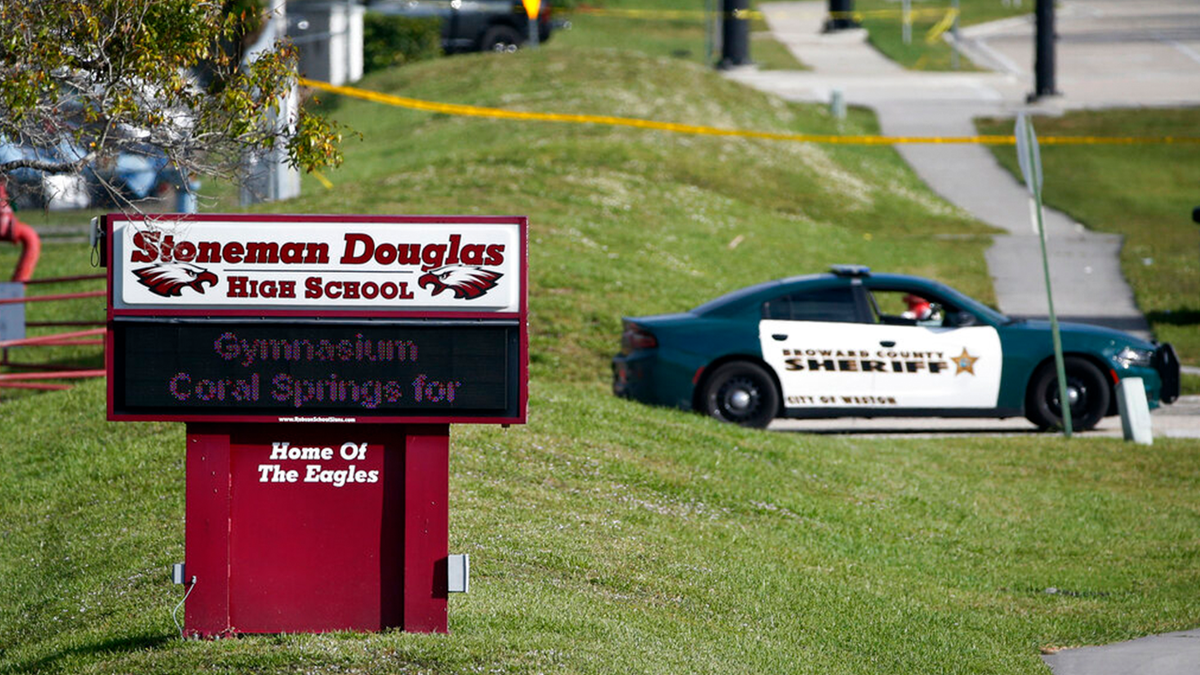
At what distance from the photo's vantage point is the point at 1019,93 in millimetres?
43031

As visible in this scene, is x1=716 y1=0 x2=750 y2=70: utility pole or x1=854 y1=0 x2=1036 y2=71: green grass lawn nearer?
x1=716 y1=0 x2=750 y2=70: utility pole

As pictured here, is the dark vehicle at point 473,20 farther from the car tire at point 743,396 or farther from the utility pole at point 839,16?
the car tire at point 743,396

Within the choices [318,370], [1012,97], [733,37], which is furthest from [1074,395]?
Result: [733,37]

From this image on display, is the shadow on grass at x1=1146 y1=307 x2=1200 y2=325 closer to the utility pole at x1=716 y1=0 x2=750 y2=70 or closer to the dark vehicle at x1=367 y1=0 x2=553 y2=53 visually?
the dark vehicle at x1=367 y1=0 x2=553 y2=53

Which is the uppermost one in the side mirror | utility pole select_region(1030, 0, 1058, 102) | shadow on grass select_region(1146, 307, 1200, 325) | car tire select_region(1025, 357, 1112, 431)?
utility pole select_region(1030, 0, 1058, 102)

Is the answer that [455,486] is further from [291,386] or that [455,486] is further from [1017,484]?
[1017,484]

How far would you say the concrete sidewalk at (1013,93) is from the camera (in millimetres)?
23766

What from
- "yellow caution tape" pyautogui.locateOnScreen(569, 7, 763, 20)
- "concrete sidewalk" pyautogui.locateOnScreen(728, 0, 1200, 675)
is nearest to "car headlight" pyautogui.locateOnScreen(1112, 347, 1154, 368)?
"concrete sidewalk" pyautogui.locateOnScreen(728, 0, 1200, 675)

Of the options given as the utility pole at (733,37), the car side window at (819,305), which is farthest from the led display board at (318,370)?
the utility pole at (733,37)

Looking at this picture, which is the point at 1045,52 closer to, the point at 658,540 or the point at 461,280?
the point at 658,540

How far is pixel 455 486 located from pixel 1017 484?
505cm

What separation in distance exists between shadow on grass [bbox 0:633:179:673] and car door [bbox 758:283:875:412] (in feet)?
26.5

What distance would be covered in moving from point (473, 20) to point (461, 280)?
35558 mm

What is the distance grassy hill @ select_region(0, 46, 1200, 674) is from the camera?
760 centimetres
